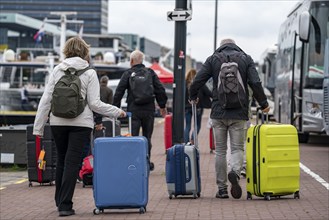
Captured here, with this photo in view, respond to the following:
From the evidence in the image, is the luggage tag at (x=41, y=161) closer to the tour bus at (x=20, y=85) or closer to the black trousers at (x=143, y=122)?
the black trousers at (x=143, y=122)

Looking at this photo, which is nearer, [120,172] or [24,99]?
[120,172]

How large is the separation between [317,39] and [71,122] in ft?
46.9

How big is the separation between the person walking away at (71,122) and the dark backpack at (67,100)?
0.06 meters

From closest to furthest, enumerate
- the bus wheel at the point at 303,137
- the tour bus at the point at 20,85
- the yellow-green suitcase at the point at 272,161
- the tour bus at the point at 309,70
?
the yellow-green suitcase at the point at 272,161
the tour bus at the point at 309,70
the bus wheel at the point at 303,137
the tour bus at the point at 20,85

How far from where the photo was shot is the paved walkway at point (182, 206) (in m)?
9.25

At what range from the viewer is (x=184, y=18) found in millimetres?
14102

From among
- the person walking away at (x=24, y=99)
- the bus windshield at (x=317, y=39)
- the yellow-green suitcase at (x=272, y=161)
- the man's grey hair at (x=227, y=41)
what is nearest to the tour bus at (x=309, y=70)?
the bus windshield at (x=317, y=39)

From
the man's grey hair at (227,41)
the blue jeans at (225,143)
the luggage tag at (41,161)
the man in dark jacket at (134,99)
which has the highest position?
the man's grey hair at (227,41)

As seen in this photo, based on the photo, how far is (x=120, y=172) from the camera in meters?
9.27

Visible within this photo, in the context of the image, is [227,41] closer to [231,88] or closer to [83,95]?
[231,88]

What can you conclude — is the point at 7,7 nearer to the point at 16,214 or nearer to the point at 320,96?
the point at 320,96

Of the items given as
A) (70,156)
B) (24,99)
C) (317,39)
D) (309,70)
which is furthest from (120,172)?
(24,99)

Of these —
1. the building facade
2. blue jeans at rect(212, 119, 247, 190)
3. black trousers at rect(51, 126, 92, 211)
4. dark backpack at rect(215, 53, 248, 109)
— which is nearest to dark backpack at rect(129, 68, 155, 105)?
blue jeans at rect(212, 119, 247, 190)

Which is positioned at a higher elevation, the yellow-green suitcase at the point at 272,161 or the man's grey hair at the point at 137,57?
the man's grey hair at the point at 137,57
